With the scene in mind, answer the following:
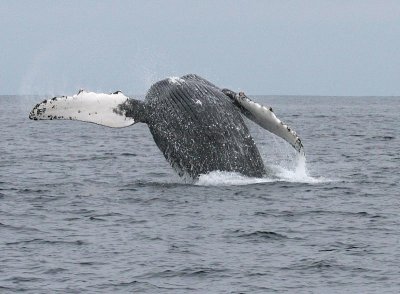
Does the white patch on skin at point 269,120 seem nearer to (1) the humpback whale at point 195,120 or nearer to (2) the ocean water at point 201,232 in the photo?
(1) the humpback whale at point 195,120

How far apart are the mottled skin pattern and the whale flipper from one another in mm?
234

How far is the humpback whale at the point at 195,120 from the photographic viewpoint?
1727 cm

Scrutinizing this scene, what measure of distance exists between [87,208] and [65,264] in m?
3.87

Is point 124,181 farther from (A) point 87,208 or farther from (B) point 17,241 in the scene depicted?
(B) point 17,241

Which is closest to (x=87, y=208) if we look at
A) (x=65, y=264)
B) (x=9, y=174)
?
(x=65, y=264)

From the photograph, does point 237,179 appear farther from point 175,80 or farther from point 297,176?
point 297,176

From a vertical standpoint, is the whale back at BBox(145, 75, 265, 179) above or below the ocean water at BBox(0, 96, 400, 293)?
above

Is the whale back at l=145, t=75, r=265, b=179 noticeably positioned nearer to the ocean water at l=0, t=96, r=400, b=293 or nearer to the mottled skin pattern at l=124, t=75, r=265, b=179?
the mottled skin pattern at l=124, t=75, r=265, b=179

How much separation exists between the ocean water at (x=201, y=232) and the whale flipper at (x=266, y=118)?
1099mm

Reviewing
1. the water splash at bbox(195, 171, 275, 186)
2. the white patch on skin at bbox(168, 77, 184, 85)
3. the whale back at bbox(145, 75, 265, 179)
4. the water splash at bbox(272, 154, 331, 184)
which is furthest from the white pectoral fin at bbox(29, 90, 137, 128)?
the water splash at bbox(272, 154, 331, 184)

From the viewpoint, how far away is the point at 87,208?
1678 cm

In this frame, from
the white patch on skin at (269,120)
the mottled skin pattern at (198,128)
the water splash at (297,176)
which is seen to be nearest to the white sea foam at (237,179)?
the water splash at (297,176)

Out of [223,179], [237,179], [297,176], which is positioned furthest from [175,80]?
[297,176]

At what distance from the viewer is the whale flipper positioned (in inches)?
683
